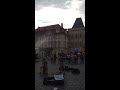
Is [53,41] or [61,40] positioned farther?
[53,41]

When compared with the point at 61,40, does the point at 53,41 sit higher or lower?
lower
